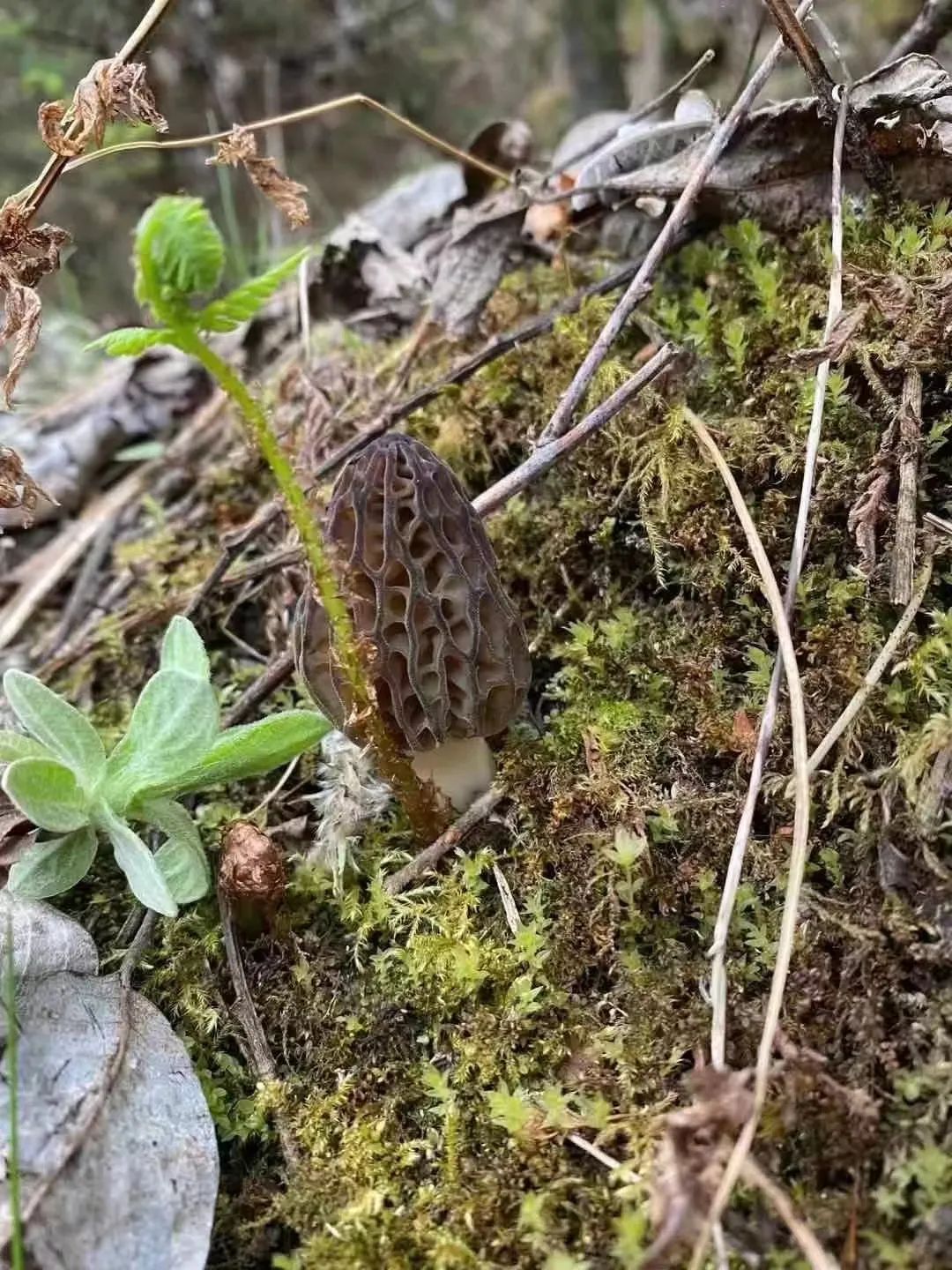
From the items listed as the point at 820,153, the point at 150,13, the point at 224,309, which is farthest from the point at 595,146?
the point at 224,309

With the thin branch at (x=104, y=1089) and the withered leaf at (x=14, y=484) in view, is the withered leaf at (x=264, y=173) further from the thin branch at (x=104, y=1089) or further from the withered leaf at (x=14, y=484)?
the thin branch at (x=104, y=1089)

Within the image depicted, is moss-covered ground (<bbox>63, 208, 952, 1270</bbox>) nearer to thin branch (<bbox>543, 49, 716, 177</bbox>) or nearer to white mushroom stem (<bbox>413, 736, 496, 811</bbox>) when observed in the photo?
white mushroom stem (<bbox>413, 736, 496, 811</bbox>)

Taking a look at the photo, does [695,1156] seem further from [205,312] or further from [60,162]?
[60,162]

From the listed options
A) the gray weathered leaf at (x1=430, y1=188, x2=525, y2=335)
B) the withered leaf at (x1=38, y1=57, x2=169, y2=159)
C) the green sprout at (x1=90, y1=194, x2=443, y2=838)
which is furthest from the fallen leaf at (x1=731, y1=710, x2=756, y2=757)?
the withered leaf at (x1=38, y1=57, x2=169, y2=159)

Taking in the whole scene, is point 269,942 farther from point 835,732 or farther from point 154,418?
point 154,418

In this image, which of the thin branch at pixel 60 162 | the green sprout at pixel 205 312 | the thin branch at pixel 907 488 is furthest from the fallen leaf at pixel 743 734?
the thin branch at pixel 60 162
